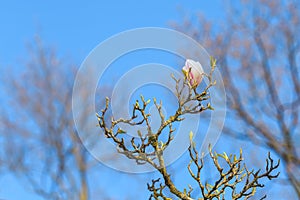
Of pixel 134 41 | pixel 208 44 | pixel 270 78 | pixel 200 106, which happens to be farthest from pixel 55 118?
pixel 200 106

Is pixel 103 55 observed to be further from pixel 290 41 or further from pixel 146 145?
pixel 290 41

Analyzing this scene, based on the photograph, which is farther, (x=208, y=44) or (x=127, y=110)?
(x=208, y=44)

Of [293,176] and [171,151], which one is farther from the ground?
[293,176]

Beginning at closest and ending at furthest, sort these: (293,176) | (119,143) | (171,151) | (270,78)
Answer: (119,143) < (171,151) < (293,176) < (270,78)

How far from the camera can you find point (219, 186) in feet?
2.90

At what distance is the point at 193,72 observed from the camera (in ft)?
3.05

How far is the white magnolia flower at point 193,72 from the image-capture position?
36.4 inches

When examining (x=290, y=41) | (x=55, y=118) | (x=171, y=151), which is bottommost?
(x=171, y=151)

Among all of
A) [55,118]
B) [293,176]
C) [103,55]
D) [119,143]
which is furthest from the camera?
[55,118]

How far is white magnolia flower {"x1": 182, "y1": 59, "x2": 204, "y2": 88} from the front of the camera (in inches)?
36.4

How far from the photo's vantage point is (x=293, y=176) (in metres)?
3.74

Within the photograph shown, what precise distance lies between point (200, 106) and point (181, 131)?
0.14m

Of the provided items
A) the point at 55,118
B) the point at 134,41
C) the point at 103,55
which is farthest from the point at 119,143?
the point at 55,118

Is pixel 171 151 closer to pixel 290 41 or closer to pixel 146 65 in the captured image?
pixel 146 65
